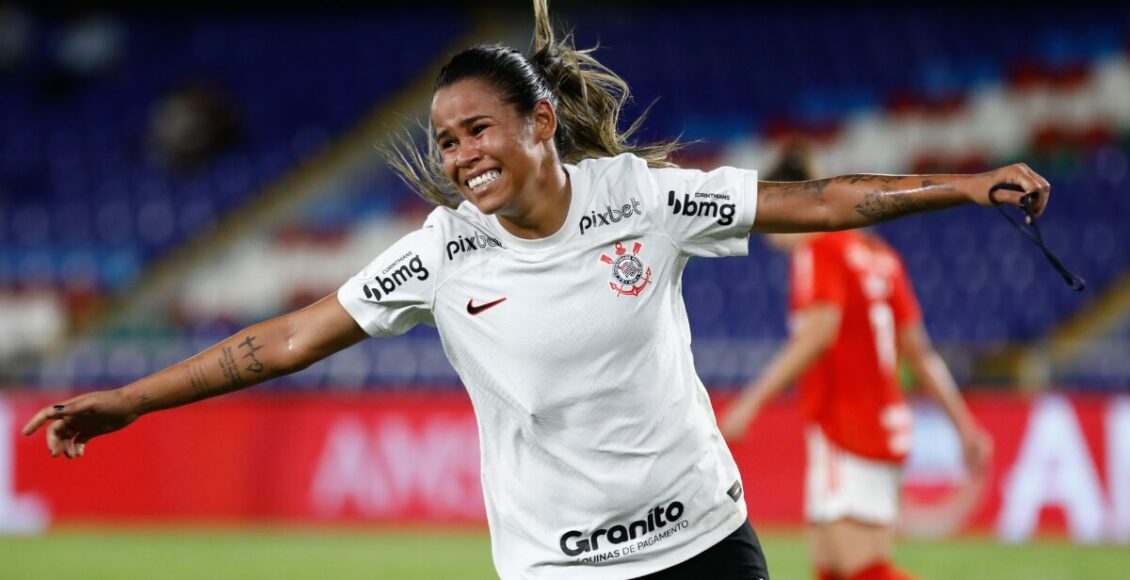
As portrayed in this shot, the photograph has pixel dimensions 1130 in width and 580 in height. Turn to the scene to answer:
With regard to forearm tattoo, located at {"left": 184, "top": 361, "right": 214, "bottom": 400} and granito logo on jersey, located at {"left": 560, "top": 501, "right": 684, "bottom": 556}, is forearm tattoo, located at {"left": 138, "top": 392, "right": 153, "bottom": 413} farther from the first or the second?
granito logo on jersey, located at {"left": 560, "top": 501, "right": 684, "bottom": 556}

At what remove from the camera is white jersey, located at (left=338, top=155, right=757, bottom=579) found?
3.77 metres

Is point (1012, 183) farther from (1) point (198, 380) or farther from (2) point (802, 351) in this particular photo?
(2) point (802, 351)

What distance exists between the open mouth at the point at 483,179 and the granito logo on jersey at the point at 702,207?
1.49 feet

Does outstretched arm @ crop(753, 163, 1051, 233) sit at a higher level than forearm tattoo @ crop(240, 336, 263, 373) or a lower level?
higher

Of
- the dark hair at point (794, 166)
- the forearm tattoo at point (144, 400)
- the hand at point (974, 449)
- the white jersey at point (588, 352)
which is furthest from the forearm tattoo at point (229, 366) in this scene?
the hand at point (974, 449)

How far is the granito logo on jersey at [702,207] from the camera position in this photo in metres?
3.84

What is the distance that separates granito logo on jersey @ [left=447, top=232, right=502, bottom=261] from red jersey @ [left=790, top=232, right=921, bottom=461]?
8.61 ft

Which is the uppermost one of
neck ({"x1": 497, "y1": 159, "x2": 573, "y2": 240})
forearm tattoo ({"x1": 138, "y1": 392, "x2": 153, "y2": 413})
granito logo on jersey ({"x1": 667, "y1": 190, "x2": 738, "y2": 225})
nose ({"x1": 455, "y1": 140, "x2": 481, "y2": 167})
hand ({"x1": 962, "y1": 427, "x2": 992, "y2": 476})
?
nose ({"x1": 455, "y1": 140, "x2": 481, "y2": 167})

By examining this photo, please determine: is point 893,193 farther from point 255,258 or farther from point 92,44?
point 92,44

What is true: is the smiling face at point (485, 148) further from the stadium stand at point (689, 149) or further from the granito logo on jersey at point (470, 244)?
the stadium stand at point (689, 149)

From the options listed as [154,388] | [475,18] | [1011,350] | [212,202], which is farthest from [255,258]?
[154,388]

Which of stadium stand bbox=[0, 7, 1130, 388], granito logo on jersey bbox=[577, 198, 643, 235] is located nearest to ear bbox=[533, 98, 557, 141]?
granito logo on jersey bbox=[577, 198, 643, 235]

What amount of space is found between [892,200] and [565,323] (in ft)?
2.81

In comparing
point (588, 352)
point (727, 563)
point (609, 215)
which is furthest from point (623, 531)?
point (609, 215)
